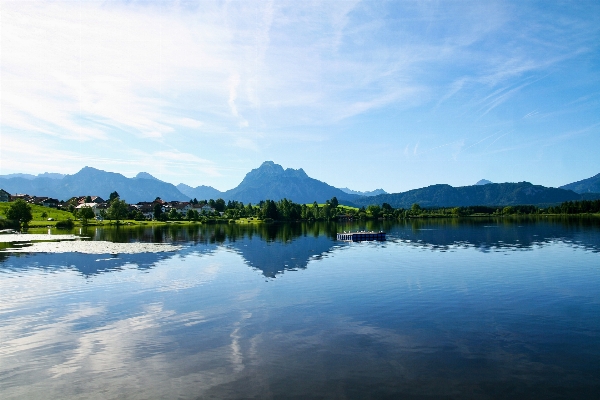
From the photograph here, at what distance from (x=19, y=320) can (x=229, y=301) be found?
1945 cm

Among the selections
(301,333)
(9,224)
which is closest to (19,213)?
(9,224)

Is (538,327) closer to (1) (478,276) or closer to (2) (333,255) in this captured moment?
(1) (478,276)

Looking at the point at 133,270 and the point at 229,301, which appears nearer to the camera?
the point at 229,301

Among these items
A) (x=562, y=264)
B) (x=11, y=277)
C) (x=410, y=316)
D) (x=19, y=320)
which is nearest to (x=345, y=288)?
(x=410, y=316)

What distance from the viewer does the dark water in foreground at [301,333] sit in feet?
76.5

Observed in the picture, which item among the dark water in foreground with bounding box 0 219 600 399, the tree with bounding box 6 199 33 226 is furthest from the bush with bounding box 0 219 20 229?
the dark water in foreground with bounding box 0 219 600 399

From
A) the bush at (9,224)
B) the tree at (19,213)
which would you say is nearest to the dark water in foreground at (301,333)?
the bush at (9,224)

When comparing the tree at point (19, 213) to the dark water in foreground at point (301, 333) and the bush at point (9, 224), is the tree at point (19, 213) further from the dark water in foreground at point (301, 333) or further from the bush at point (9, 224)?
the dark water in foreground at point (301, 333)

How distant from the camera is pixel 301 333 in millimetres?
32781

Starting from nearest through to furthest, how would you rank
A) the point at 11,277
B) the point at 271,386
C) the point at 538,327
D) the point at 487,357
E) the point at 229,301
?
the point at 271,386
the point at 487,357
the point at 538,327
the point at 229,301
the point at 11,277

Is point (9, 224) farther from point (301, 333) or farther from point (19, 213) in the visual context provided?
point (301, 333)

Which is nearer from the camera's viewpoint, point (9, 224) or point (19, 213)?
→ point (9, 224)

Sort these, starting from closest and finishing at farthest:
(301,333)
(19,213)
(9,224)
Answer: (301,333) < (9,224) < (19,213)

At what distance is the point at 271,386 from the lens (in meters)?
23.0
